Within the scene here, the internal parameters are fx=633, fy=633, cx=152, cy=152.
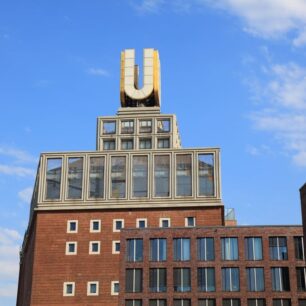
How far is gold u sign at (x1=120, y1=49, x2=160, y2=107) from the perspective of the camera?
113312 mm

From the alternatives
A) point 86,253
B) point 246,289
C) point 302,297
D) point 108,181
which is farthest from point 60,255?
point 302,297

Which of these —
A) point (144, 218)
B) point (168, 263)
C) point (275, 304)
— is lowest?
point (275, 304)

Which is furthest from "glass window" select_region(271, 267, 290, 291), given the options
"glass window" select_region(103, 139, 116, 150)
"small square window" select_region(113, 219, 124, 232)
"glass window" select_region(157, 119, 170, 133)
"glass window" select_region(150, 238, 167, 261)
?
"glass window" select_region(103, 139, 116, 150)

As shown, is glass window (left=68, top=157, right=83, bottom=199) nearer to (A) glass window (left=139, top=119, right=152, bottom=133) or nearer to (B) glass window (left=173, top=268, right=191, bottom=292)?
(A) glass window (left=139, top=119, right=152, bottom=133)

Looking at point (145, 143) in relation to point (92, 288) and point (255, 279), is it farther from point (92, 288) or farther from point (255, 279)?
point (255, 279)

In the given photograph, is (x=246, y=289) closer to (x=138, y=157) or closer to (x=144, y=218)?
(x=144, y=218)

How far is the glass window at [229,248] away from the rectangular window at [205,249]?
130 cm

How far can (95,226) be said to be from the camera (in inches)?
3644

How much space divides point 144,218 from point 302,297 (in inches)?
1112

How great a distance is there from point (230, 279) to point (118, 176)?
28256 mm

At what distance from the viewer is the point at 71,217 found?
93.5 m

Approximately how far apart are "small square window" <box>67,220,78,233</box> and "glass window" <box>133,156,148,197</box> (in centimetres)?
968

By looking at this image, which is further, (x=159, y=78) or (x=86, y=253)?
(x=159, y=78)

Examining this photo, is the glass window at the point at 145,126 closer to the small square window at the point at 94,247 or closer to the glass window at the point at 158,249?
the small square window at the point at 94,247
